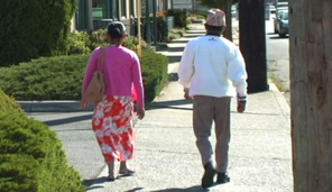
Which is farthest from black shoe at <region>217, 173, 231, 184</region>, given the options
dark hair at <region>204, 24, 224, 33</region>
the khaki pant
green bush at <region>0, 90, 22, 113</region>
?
green bush at <region>0, 90, 22, 113</region>

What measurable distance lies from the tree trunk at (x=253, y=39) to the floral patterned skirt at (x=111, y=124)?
8.19 metres

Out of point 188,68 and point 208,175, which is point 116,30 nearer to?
point 188,68

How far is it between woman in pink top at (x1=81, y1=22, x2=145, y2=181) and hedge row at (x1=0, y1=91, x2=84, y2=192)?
1271mm

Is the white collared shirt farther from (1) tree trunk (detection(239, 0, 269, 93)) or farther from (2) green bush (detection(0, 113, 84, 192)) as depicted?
(1) tree trunk (detection(239, 0, 269, 93))

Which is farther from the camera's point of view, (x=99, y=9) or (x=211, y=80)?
(x=99, y=9)

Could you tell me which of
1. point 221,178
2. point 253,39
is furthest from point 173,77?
point 221,178

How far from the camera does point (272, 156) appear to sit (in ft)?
29.0

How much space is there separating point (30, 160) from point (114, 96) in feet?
7.98

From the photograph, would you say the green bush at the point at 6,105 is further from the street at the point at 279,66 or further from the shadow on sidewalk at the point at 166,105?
the street at the point at 279,66

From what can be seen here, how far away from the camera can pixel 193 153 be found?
891 centimetres

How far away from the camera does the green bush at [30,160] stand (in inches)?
188

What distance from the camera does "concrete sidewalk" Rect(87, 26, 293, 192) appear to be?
7.29 meters

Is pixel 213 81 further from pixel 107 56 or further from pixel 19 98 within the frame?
pixel 19 98

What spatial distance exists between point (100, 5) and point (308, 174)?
23035 millimetres
